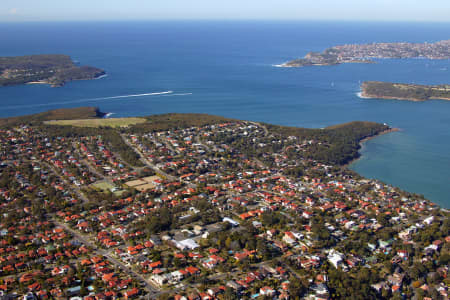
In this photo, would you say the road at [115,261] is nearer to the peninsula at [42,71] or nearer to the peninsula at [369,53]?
the peninsula at [42,71]

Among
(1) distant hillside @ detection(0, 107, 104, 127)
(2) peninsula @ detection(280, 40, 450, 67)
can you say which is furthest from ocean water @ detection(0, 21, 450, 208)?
(2) peninsula @ detection(280, 40, 450, 67)

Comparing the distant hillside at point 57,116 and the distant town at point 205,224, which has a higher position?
the distant hillside at point 57,116

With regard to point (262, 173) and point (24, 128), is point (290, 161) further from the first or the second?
point (24, 128)

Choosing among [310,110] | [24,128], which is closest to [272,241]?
[24,128]

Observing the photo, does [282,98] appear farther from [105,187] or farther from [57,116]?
[105,187]

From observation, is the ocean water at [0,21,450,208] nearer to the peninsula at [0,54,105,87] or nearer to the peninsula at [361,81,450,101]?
the peninsula at [361,81,450,101]

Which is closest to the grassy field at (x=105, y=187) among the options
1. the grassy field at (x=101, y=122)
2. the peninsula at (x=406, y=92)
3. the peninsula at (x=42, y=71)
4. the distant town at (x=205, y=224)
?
the distant town at (x=205, y=224)
